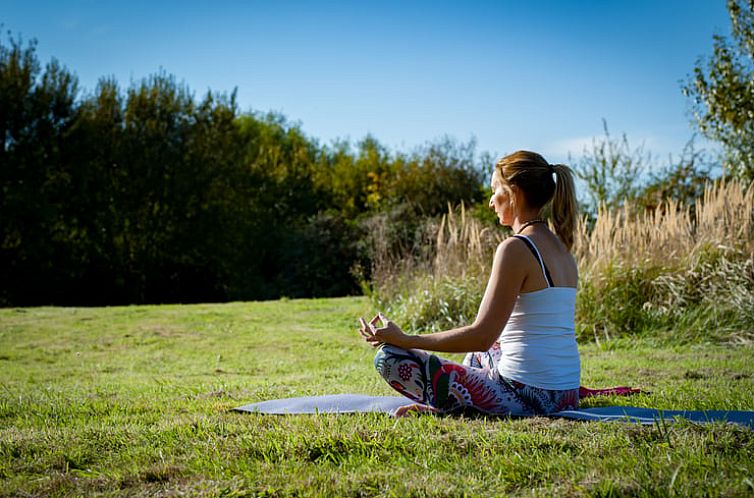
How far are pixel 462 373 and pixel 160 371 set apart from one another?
3.59m

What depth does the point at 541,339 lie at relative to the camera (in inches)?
121

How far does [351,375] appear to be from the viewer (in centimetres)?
528

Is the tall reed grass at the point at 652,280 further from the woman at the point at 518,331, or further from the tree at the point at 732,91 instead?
the tree at the point at 732,91

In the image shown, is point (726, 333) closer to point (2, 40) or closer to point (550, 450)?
point (550, 450)

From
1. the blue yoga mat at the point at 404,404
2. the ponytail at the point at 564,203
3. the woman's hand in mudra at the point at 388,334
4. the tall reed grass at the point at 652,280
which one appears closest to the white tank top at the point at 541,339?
the blue yoga mat at the point at 404,404

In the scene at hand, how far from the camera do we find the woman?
9.61ft

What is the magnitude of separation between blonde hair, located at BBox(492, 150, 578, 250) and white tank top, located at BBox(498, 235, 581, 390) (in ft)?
0.91

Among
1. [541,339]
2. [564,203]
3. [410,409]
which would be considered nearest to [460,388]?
[410,409]

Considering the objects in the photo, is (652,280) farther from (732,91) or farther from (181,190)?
(181,190)

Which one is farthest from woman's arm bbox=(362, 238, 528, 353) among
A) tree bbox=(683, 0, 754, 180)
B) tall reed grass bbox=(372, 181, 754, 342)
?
tree bbox=(683, 0, 754, 180)

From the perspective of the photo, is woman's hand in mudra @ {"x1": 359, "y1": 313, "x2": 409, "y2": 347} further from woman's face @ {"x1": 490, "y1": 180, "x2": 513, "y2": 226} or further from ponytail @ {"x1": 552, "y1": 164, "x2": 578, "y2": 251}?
ponytail @ {"x1": 552, "y1": 164, "x2": 578, "y2": 251}

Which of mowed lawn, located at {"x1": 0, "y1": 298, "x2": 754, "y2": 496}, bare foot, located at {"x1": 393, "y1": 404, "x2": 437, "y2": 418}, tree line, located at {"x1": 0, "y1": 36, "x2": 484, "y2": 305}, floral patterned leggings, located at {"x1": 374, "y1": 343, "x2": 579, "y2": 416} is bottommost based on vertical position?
mowed lawn, located at {"x1": 0, "y1": 298, "x2": 754, "y2": 496}

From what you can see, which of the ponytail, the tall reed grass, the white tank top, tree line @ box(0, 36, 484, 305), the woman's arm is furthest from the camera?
tree line @ box(0, 36, 484, 305)

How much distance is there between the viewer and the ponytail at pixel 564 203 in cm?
315
